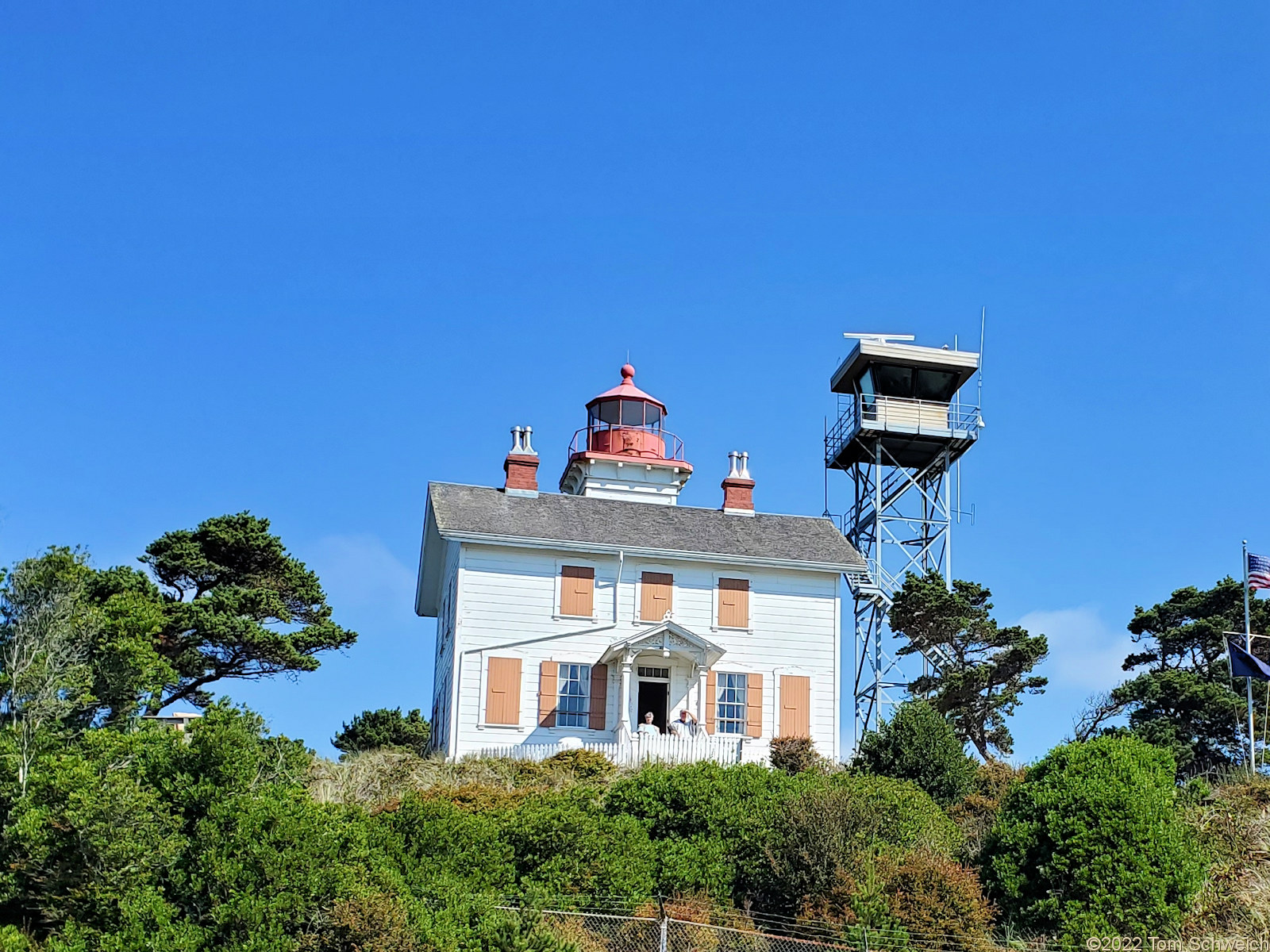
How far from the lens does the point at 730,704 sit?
2920 cm

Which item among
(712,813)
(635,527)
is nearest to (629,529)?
(635,527)

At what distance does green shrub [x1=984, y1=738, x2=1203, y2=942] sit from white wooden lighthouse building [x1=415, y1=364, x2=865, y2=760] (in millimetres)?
9867

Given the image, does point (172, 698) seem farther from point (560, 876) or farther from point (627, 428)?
point (627, 428)

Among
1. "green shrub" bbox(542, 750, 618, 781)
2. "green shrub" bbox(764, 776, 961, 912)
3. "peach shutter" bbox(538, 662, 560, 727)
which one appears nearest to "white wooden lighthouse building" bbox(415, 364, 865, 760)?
"peach shutter" bbox(538, 662, 560, 727)

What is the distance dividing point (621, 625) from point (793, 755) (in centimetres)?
479

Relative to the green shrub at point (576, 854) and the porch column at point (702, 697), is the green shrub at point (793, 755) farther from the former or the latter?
the green shrub at point (576, 854)

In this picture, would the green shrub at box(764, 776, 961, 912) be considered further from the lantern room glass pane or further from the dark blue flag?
the lantern room glass pane

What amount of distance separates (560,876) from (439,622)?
1622 cm

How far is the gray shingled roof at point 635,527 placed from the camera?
29562 millimetres

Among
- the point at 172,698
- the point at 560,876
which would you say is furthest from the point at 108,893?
the point at 172,698

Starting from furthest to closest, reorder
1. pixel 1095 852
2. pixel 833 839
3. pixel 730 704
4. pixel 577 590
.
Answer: pixel 577 590
pixel 730 704
pixel 833 839
pixel 1095 852

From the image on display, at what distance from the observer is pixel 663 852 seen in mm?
18750

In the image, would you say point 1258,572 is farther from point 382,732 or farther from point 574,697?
point 382,732

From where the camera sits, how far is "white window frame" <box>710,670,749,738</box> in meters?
28.9
